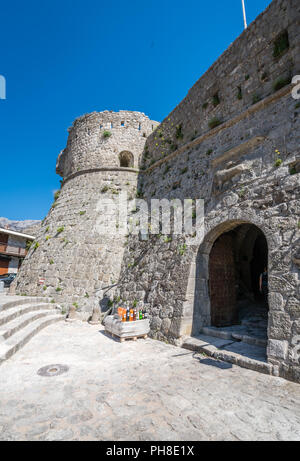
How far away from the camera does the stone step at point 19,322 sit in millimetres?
5851

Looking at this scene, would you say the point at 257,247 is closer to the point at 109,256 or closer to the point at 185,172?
the point at 185,172

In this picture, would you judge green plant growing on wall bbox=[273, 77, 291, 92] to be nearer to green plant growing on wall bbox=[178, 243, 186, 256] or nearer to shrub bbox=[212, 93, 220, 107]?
shrub bbox=[212, 93, 220, 107]

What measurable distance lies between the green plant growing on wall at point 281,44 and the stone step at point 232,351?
23.6ft

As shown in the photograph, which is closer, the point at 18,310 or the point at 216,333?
the point at 216,333

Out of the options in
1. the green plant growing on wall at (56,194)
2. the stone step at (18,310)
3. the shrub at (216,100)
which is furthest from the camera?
the green plant growing on wall at (56,194)

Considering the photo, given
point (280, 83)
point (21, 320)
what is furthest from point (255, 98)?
point (21, 320)

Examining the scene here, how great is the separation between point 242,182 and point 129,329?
194 inches

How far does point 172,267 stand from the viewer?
7020 mm

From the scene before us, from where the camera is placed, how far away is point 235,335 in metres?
5.69

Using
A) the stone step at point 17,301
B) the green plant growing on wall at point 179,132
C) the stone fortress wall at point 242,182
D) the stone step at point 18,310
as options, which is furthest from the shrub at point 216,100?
the stone step at point 17,301

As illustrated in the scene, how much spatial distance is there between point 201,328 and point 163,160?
7233mm

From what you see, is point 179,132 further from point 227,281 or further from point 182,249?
point 227,281

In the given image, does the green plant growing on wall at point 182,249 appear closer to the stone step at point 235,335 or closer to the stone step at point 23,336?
the stone step at point 235,335
